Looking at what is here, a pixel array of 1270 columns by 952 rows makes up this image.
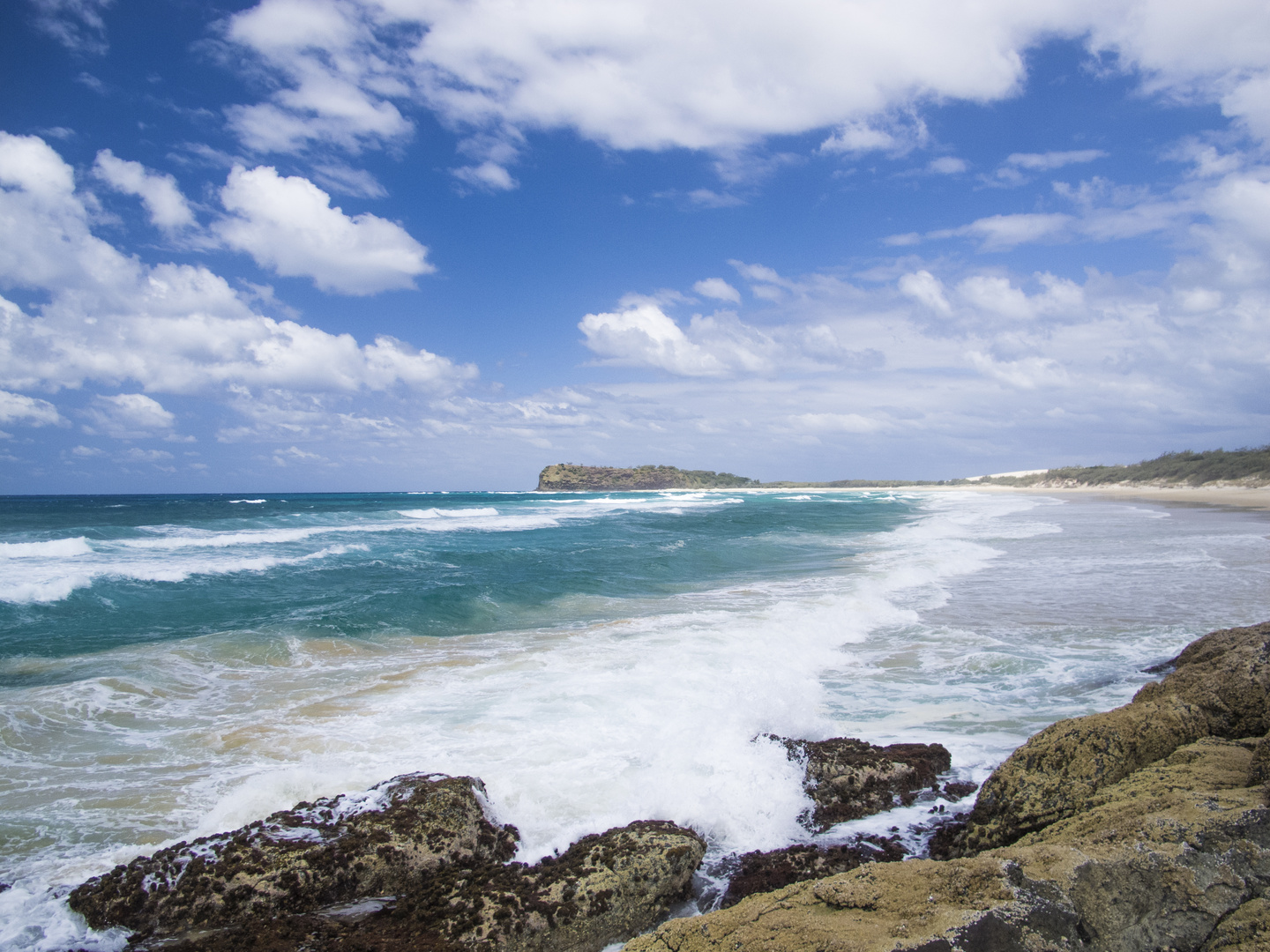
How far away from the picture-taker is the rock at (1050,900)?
253 centimetres

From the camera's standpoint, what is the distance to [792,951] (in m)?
2.56

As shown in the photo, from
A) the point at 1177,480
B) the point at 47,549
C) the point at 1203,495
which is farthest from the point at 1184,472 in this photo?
the point at 47,549

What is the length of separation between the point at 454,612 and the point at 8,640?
7.50 m

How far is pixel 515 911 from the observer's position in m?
3.49

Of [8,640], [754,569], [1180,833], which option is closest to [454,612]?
[8,640]

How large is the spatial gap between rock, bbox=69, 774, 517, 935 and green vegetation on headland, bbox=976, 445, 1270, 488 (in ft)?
188

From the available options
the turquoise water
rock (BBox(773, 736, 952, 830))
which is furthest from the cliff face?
rock (BBox(773, 736, 952, 830))

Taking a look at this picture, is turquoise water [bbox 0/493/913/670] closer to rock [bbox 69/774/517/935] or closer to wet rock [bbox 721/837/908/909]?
rock [bbox 69/774/517/935]

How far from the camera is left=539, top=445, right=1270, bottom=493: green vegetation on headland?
47.7 meters

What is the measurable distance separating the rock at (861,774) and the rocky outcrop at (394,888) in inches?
46.5

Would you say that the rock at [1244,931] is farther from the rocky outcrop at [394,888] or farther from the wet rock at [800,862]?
the rocky outcrop at [394,888]

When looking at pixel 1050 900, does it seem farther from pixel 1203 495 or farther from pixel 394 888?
pixel 1203 495

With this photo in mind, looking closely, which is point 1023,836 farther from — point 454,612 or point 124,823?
point 454,612

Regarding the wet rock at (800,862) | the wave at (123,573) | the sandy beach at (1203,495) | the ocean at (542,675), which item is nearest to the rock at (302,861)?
the ocean at (542,675)
